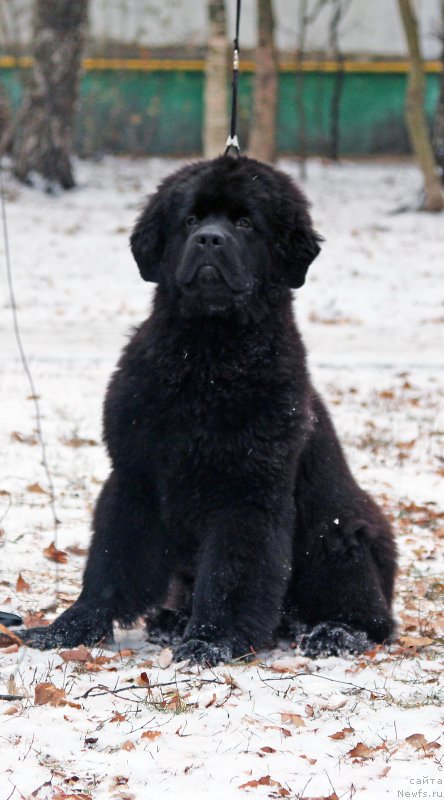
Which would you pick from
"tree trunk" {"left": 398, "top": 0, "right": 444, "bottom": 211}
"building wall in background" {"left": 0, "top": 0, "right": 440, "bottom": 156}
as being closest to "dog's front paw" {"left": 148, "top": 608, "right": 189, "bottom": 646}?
"tree trunk" {"left": 398, "top": 0, "right": 444, "bottom": 211}

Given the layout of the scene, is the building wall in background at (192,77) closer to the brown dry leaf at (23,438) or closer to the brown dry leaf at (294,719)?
the brown dry leaf at (23,438)

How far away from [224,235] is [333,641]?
1.61 meters

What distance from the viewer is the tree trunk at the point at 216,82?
1586 centimetres

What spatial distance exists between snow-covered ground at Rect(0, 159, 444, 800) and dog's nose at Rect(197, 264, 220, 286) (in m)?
1.38

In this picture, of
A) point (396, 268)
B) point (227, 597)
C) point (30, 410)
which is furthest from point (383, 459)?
point (396, 268)

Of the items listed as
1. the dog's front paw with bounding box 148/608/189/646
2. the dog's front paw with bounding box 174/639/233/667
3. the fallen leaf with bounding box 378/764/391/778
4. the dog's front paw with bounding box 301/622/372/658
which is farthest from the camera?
the dog's front paw with bounding box 148/608/189/646

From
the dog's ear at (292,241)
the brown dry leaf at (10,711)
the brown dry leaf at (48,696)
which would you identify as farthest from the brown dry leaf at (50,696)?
the dog's ear at (292,241)

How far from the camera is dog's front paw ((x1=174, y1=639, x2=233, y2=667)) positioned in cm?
395

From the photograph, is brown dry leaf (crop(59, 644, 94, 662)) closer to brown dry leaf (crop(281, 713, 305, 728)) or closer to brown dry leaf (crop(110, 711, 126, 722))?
brown dry leaf (crop(110, 711, 126, 722))

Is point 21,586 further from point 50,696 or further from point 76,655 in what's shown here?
point 50,696

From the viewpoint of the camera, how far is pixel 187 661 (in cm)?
394

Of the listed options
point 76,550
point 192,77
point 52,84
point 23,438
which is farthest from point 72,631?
point 192,77

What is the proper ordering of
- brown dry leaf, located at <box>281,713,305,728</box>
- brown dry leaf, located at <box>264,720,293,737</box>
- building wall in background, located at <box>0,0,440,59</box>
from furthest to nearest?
building wall in background, located at <box>0,0,440,59</box> < brown dry leaf, located at <box>281,713,305,728</box> < brown dry leaf, located at <box>264,720,293,737</box>

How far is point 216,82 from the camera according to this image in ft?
53.5
